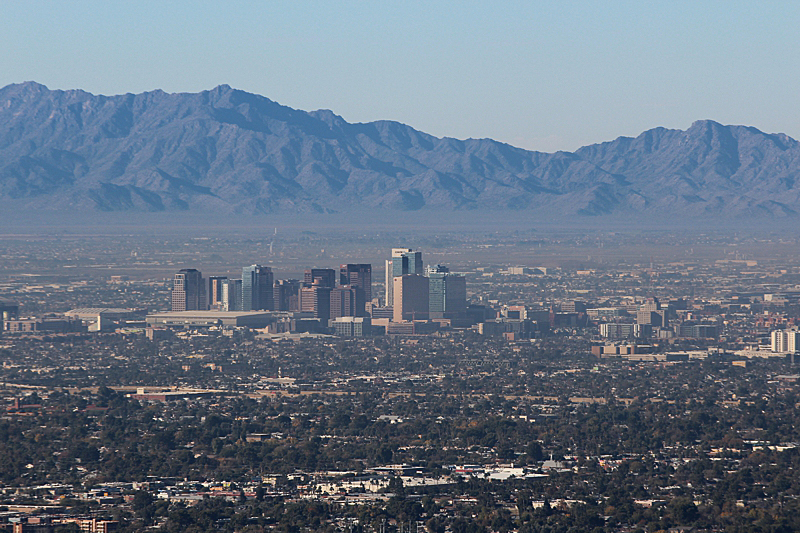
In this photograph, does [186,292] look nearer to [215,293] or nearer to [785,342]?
[215,293]

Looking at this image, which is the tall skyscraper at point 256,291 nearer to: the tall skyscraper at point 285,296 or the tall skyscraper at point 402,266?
the tall skyscraper at point 285,296

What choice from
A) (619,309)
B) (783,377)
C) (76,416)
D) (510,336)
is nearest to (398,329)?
(510,336)

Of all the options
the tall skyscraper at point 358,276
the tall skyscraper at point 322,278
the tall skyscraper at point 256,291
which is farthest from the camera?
the tall skyscraper at point 358,276

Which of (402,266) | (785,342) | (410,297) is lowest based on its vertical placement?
(785,342)

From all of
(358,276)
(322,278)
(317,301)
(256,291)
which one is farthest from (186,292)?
(358,276)

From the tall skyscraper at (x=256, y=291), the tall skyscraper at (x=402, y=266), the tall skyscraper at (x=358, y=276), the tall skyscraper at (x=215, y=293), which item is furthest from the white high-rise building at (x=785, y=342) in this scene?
the tall skyscraper at (x=215, y=293)

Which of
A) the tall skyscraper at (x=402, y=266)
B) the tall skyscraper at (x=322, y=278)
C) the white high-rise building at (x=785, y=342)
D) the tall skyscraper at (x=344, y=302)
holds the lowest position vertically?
the white high-rise building at (x=785, y=342)

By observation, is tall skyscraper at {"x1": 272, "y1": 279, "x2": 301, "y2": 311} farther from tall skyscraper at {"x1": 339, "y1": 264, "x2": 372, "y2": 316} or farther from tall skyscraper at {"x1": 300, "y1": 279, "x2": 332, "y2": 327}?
tall skyscraper at {"x1": 339, "y1": 264, "x2": 372, "y2": 316}
